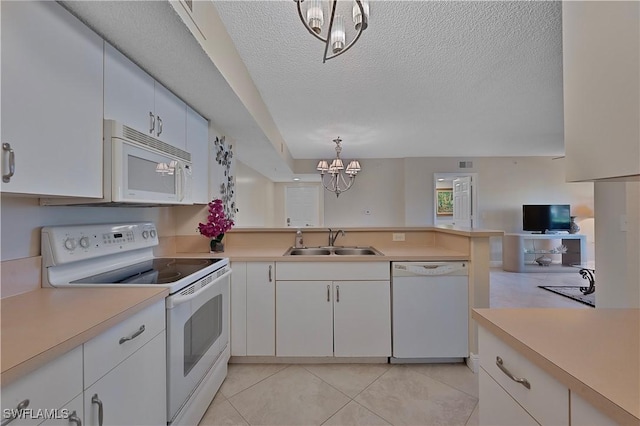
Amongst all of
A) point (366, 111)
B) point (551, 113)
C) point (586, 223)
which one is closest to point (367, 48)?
point (366, 111)

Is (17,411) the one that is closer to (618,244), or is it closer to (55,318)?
(55,318)

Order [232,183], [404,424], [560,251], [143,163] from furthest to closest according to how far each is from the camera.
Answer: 1. [560,251]
2. [232,183]
3. [404,424]
4. [143,163]

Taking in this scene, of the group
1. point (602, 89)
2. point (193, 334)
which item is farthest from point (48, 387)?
point (602, 89)

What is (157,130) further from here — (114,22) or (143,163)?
(114,22)

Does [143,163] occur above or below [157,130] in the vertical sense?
below

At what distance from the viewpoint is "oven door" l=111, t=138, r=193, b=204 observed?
4.15ft

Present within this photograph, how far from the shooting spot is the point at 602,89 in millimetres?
655

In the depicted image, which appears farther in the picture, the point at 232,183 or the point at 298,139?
the point at 298,139

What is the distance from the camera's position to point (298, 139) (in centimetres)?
443

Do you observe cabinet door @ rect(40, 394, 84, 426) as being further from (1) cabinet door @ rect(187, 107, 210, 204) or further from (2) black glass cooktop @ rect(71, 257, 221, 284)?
(1) cabinet door @ rect(187, 107, 210, 204)

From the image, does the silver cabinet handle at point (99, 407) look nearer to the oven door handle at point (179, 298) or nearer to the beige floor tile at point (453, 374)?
the oven door handle at point (179, 298)

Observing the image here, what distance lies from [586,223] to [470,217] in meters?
2.51

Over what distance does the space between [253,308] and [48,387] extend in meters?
1.45

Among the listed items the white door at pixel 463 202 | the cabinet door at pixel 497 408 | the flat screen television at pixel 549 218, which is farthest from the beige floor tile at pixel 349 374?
the flat screen television at pixel 549 218
